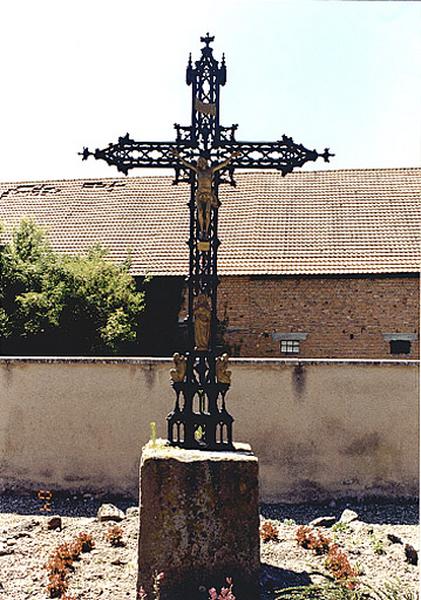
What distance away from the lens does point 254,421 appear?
9820 millimetres

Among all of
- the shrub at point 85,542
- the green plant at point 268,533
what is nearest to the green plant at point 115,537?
the shrub at point 85,542

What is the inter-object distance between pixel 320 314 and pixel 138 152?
9907 millimetres

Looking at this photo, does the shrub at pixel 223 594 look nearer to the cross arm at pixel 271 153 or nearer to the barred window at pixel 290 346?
the cross arm at pixel 271 153

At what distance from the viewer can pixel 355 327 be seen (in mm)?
15570

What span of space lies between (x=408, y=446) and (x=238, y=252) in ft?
25.6

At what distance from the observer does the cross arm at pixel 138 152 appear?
6480 mm

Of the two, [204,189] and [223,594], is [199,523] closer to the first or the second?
[223,594]

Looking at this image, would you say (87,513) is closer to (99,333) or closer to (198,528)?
(198,528)

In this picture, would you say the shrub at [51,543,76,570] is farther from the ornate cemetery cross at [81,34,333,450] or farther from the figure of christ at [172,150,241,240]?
the figure of christ at [172,150,241,240]

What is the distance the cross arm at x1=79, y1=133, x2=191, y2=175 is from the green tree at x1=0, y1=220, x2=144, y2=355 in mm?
6893

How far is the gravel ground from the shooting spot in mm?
6062

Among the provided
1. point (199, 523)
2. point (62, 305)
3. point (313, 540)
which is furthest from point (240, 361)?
point (62, 305)

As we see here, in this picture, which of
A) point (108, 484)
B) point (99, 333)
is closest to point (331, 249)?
point (99, 333)

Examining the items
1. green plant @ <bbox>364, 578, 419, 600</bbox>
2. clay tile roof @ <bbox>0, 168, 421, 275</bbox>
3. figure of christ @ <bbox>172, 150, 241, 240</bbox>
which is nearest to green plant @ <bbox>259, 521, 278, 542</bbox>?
green plant @ <bbox>364, 578, 419, 600</bbox>
